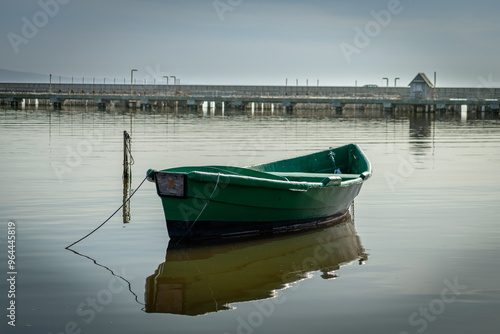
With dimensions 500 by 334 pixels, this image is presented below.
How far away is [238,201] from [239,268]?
1.40 meters

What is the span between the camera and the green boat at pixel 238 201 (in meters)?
10.3

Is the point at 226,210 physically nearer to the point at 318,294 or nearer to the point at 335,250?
the point at 335,250

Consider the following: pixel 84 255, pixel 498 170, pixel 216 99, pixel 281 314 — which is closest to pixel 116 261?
pixel 84 255

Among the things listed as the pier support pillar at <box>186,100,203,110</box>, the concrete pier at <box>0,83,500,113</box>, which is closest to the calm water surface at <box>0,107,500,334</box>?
the concrete pier at <box>0,83,500,113</box>

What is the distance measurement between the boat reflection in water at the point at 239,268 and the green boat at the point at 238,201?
26cm

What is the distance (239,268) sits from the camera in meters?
9.53

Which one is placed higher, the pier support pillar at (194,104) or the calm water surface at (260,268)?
the pier support pillar at (194,104)

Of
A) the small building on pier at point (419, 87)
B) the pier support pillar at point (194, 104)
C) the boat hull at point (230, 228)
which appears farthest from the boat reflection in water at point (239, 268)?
the small building on pier at point (419, 87)

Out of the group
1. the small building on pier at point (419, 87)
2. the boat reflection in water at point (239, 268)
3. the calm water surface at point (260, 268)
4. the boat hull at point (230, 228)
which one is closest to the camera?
the calm water surface at point (260, 268)

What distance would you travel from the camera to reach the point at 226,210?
10719 mm

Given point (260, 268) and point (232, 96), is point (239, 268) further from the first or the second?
point (232, 96)

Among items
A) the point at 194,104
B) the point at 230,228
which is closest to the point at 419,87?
the point at 194,104

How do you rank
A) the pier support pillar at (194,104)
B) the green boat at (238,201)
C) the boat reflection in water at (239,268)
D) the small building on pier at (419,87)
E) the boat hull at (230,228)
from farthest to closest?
the small building on pier at (419,87) < the pier support pillar at (194,104) < the boat hull at (230,228) < the green boat at (238,201) < the boat reflection in water at (239,268)

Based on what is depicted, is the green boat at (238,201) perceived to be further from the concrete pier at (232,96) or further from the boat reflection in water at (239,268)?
the concrete pier at (232,96)
